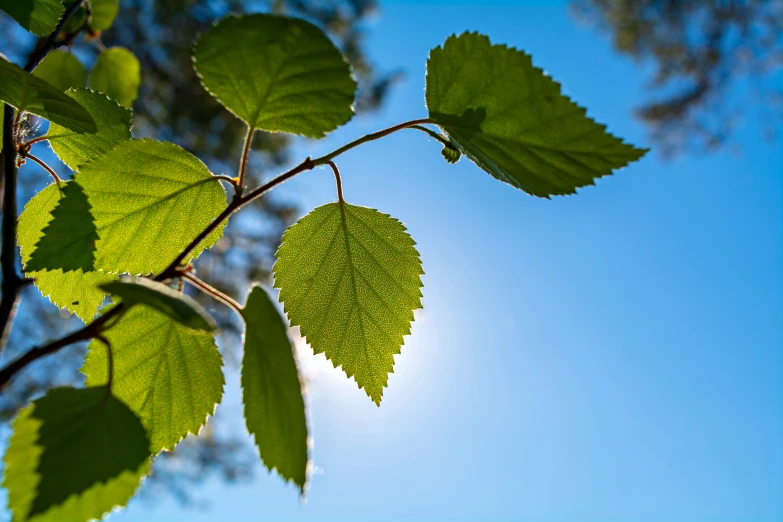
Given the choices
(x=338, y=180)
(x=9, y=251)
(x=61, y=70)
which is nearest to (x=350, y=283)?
(x=338, y=180)

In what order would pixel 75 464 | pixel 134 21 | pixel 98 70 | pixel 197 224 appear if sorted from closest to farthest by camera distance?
pixel 75 464 → pixel 197 224 → pixel 98 70 → pixel 134 21

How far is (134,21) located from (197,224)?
6365mm

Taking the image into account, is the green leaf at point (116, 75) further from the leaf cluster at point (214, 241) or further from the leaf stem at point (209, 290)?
the leaf stem at point (209, 290)

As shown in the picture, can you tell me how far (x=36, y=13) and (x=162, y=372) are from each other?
1.07ft

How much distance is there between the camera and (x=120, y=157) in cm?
50

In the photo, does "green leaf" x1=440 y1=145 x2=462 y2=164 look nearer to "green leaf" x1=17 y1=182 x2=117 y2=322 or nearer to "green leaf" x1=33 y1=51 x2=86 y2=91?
"green leaf" x1=17 y1=182 x2=117 y2=322

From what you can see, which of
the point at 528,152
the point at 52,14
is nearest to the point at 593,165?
the point at 528,152

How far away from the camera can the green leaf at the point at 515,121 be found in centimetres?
48

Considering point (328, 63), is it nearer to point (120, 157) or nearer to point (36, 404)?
point (120, 157)

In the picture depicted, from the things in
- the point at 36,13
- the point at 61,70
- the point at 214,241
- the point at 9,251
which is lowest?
the point at 9,251

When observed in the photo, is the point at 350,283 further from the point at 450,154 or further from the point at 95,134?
the point at 95,134

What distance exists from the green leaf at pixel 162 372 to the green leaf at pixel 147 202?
58 millimetres

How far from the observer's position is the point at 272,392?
43 cm

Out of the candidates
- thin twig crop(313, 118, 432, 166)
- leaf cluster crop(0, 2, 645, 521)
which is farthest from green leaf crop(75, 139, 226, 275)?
thin twig crop(313, 118, 432, 166)
